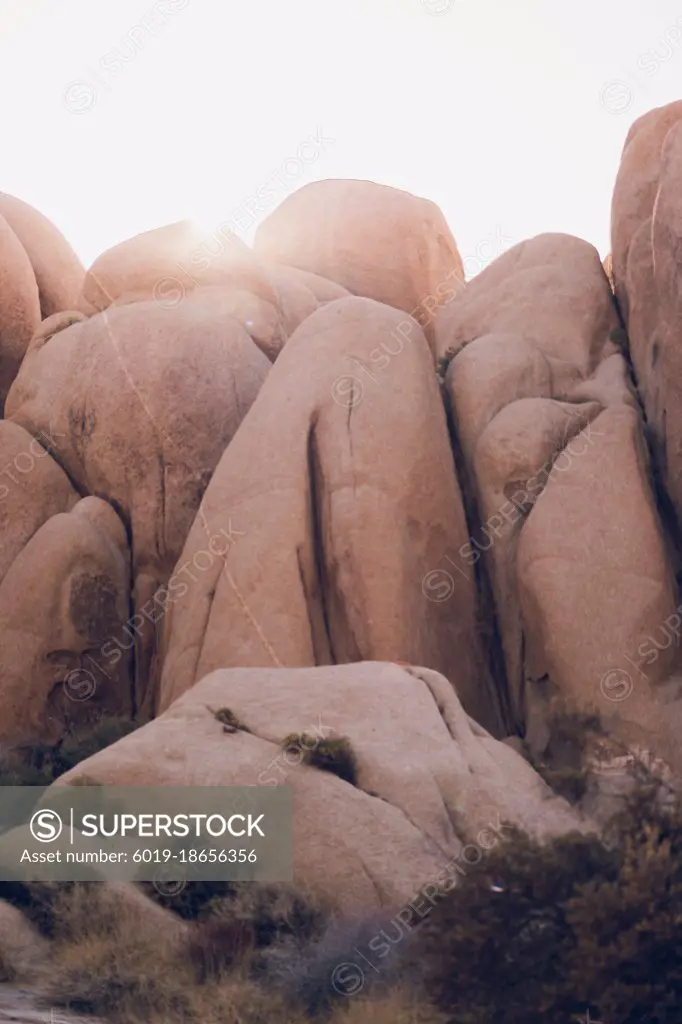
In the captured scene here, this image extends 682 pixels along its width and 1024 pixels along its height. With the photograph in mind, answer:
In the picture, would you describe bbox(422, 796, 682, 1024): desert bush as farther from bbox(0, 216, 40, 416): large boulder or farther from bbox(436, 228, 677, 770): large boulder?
bbox(0, 216, 40, 416): large boulder

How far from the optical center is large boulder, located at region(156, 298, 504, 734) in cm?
2083

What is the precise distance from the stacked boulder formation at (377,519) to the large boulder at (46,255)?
667cm

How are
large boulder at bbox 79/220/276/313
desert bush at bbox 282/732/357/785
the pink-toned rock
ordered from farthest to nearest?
1. large boulder at bbox 79/220/276/313
2. the pink-toned rock
3. desert bush at bbox 282/732/357/785

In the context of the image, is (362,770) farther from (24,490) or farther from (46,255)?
(46,255)

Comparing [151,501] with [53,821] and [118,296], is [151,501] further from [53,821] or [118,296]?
[53,821]

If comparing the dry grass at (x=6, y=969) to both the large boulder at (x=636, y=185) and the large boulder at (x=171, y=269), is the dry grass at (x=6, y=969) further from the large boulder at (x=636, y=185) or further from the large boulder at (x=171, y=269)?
the large boulder at (x=171, y=269)

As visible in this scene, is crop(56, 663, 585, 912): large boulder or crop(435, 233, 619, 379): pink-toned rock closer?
crop(56, 663, 585, 912): large boulder

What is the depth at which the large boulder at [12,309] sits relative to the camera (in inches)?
1246

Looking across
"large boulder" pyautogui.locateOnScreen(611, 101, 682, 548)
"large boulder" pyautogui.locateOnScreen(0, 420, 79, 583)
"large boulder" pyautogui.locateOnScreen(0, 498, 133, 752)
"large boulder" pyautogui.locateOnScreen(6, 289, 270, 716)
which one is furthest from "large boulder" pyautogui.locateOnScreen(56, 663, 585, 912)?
"large boulder" pyautogui.locateOnScreen(0, 420, 79, 583)

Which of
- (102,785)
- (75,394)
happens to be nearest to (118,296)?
(75,394)

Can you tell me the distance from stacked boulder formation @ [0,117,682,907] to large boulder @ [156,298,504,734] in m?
0.04

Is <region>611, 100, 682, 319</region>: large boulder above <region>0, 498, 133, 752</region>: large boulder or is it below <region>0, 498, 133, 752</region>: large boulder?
above

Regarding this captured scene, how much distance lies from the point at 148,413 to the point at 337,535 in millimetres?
5700

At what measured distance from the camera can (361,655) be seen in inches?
819
